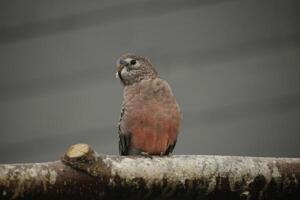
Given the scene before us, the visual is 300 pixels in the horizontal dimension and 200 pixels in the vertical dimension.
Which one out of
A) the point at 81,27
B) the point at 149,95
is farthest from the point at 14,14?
the point at 149,95

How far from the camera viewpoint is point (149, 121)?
4930mm

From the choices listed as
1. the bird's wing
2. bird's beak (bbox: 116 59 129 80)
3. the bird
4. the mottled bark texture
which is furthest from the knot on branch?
bird's beak (bbox: 116 59 129 80)

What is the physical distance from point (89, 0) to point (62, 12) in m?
0.23

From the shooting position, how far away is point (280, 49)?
216 inches

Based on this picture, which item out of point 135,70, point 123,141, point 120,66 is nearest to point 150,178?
point 123,141

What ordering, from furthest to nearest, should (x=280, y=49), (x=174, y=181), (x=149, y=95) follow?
(x=280, y=49) < (x=149, y=95) < (x=174, y=181)

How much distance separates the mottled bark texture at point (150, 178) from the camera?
300 centimetres

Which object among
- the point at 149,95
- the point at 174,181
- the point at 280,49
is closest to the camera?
the point at 174,181

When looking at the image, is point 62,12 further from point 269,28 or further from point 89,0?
point 269,28

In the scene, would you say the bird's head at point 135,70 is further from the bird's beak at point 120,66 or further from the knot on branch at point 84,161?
the knot on branch at point 84,161

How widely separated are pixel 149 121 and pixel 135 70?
69cm

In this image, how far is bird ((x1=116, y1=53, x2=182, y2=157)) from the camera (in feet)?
16.1

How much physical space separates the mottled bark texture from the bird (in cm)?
141

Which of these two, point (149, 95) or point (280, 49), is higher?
point (280, 49)
